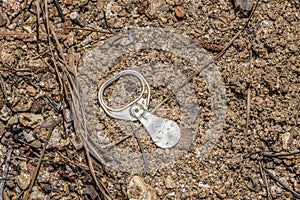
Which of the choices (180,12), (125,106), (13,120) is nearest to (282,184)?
(125,106)

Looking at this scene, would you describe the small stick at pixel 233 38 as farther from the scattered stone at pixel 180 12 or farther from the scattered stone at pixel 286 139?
the scattered stone at pixel 286 139

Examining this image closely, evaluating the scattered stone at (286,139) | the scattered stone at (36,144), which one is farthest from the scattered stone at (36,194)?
the scattered stone at (286,139)

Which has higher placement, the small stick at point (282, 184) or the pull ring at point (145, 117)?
the pull ring at point (145, 117)

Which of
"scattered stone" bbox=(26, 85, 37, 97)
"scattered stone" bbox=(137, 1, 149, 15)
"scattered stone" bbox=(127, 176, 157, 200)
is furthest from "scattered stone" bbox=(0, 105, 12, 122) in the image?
"scattered stone" bbox=(137, 1, 149, 15)

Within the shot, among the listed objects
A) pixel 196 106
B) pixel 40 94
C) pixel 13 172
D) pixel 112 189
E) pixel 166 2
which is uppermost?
pixel 166 2

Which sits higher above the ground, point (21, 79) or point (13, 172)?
point (21, 79)

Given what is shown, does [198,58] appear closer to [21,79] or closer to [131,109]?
[131,109]

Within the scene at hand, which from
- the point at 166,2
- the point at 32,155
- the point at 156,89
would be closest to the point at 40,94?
the point at 32,155
